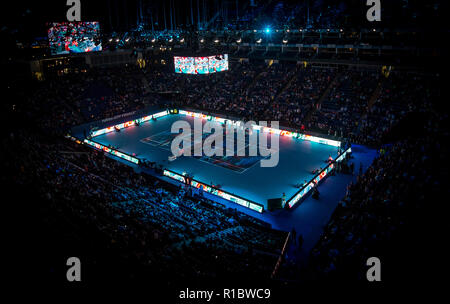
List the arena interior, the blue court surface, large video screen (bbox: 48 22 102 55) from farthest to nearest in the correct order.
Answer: large video screen (bbox: 48 22 102 55)
the blue court surface
the arena interior

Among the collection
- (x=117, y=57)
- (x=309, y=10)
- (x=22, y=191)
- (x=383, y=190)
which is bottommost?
(x=383, y=190)

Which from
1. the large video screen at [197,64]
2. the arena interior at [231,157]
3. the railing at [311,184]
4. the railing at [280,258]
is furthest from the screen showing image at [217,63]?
the railing at [280,258]

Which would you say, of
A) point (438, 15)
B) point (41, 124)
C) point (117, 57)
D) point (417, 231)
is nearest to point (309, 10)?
point (438, 15)

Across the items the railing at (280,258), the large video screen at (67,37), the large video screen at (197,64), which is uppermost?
the large video screen at (67,37)

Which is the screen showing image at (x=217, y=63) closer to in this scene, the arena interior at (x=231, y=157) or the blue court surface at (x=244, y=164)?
the arena interior at (x=231, y=157)

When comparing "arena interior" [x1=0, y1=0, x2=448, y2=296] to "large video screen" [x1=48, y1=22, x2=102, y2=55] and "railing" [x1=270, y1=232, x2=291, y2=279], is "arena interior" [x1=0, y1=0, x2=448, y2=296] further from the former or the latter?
"large video screen" [x1=48, y1=22, x2=102, y2=55]

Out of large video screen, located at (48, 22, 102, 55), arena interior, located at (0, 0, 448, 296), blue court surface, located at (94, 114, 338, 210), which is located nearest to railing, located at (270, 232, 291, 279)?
arena interior, located at (0, 0, 448, 296)

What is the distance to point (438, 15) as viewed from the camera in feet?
108

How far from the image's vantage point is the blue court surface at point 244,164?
22.2m

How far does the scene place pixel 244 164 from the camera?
25922mm

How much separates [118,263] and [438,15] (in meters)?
39.2

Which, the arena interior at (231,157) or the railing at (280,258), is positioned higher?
the arena interior at (231,157)

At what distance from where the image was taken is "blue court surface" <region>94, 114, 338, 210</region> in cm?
2222

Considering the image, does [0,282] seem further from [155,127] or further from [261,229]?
[155,127]
